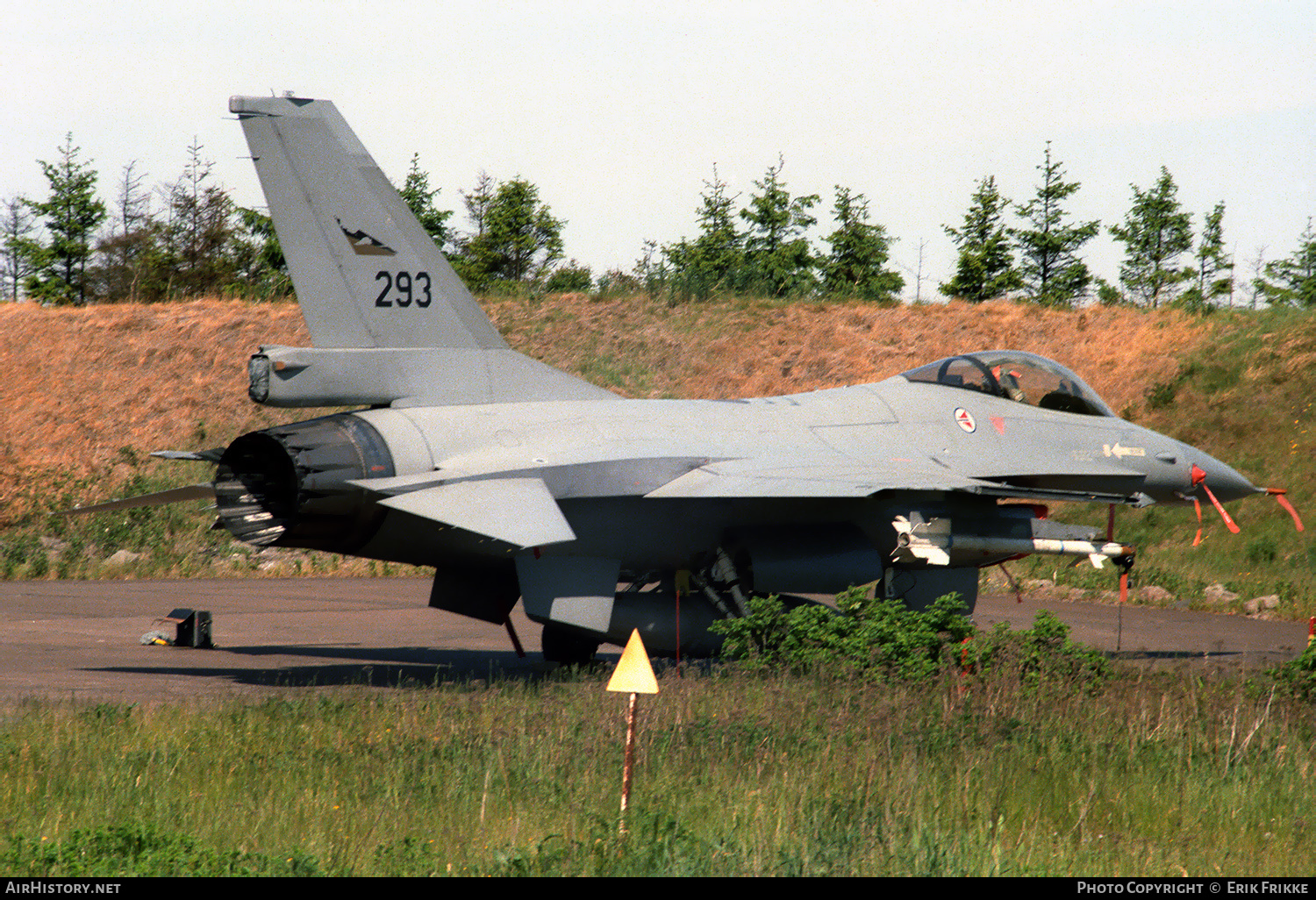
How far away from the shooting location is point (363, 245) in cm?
1120

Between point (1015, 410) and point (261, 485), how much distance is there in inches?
325

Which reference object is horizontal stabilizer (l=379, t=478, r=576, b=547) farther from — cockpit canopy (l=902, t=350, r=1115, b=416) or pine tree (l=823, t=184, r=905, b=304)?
pine tree (l=823, t=184, r=905, b=304)

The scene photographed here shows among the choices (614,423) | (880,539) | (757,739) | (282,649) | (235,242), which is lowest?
(282,649)

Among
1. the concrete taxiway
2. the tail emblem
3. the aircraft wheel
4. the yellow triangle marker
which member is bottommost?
the concrete taxiway

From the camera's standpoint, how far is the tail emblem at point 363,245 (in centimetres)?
1117

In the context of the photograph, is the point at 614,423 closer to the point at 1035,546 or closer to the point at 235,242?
the point at 1035,546

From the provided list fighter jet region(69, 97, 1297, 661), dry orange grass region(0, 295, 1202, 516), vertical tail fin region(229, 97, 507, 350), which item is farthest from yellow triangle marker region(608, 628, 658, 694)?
dry orange grass region(0, 295, 1202, 516)

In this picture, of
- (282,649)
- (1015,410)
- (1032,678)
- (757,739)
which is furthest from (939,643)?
(282,649)

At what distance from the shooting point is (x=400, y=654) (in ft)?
46.8

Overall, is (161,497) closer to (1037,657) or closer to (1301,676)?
(1037,657)

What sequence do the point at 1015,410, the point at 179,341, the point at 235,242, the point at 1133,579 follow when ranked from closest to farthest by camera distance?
the point at 1015,410 < the point at 1133,579 < the point at 179,341 < the point at 235,242

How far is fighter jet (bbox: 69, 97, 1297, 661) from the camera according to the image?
1044cm

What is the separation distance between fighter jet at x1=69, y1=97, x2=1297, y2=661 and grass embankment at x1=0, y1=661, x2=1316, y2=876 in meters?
1.59

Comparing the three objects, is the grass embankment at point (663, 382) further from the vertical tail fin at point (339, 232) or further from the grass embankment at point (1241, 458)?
the vertical tail fin at point (339, 232)
